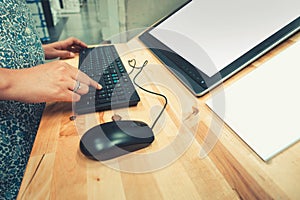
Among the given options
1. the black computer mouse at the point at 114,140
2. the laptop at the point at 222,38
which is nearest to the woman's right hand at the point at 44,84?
the black computer mouse at the point at 114,140

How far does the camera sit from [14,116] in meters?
0.51

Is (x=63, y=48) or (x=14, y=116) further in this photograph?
(x=63, y=48)

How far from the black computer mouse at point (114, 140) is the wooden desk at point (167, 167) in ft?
0.05

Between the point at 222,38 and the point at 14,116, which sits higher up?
the point at 222,38

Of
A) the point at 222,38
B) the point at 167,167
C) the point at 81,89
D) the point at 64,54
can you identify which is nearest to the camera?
the point at 167,167

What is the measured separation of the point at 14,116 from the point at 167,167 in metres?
0.40

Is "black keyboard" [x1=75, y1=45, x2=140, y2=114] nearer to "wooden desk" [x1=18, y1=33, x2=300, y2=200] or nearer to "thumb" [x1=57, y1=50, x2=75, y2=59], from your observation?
"wooden desk" [x1=18, y1=33, x2=300, y2=200]

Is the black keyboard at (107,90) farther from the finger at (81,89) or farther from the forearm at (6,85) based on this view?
the forearm at (6,85)

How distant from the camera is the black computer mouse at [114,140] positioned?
36cm

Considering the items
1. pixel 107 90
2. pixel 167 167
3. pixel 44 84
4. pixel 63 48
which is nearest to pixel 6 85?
pixel 44 84

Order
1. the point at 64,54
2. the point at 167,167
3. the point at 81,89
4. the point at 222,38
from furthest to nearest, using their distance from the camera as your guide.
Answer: the point at 64,54, the point at 222,38, the point at 81,89, the point at 167,167

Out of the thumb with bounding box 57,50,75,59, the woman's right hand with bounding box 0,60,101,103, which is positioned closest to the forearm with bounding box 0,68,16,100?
the woman's right hand with bounding box 0,60,101,103

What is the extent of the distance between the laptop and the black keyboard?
159 mm

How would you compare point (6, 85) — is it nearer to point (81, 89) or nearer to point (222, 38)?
point (81, 89)
